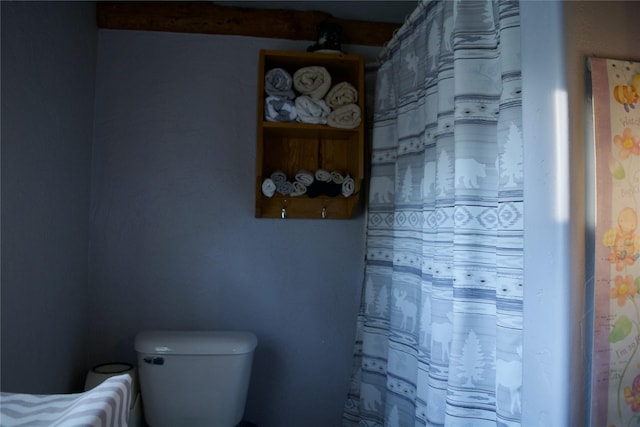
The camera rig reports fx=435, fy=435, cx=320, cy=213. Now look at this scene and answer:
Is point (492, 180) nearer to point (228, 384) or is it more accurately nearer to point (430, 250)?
point (430, 250)

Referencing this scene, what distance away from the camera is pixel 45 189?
4.56ft

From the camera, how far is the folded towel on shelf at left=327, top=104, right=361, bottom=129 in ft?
5.98

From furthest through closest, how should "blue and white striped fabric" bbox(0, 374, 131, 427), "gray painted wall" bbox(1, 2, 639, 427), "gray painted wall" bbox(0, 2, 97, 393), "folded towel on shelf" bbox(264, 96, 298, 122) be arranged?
"folded towel on shelf" bbox(264, 96, 298, 122) → "gray painted wall" bbox(1, 2, 639, 427) → "gray painted wall" bbox(0, 2, 97, 393) → "blue and white striped fabric" bbox(0, 374, 131, 427)

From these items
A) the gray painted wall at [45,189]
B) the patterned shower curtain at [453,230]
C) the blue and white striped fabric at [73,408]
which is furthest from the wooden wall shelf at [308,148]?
the blue and white striped fabric at [73,408]

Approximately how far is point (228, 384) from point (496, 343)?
1.03 m

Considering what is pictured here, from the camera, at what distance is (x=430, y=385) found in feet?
4.17

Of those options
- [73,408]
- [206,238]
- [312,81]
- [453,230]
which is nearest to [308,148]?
[312,81]

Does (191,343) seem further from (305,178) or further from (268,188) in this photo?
(305,178)

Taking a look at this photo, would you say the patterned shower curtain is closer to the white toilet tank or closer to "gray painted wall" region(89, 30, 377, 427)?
"gray painted wall" region(89, 30, 377, 427)

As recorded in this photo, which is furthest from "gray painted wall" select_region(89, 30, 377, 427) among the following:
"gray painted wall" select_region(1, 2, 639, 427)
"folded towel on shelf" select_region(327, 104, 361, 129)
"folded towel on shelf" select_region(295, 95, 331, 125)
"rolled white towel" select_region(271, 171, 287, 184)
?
"folded towel on shelf" select_region(327, 104, 361, 129)

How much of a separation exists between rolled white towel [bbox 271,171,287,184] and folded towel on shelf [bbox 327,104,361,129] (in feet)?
0.96

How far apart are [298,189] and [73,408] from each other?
1.30m

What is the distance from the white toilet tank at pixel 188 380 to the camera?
5.37ft

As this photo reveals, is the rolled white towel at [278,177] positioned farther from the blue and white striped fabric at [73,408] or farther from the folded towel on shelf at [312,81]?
the blue and white striped fabric at [73,408]
